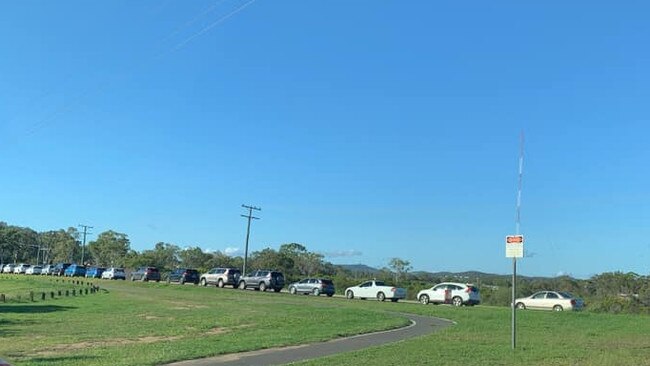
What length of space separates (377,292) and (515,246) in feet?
99.0

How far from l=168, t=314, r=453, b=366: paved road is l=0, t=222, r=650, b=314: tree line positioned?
25.6 m

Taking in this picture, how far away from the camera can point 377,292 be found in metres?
45.3

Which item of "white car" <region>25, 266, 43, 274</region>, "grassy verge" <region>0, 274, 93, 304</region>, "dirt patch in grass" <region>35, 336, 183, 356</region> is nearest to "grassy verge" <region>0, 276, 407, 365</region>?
"dirt patch in grass" <region>35, 336, 183, 356</region>

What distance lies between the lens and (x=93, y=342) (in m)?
16.7

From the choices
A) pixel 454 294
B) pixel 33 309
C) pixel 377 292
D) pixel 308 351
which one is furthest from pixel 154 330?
pixel 377 292

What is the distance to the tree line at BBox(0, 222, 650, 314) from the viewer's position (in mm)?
55219

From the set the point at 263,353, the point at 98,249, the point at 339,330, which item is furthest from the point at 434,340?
the point at 98,249

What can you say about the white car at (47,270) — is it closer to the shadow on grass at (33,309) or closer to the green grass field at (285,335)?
the shadow on grass at (33,309)

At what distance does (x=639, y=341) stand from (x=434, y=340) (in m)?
6.20

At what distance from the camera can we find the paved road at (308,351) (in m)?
13.2

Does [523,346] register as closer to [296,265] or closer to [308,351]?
[308,351]

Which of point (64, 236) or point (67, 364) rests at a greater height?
point (64, 236)

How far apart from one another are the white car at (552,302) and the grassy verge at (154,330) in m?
15.9

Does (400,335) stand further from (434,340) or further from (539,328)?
(539,328)
